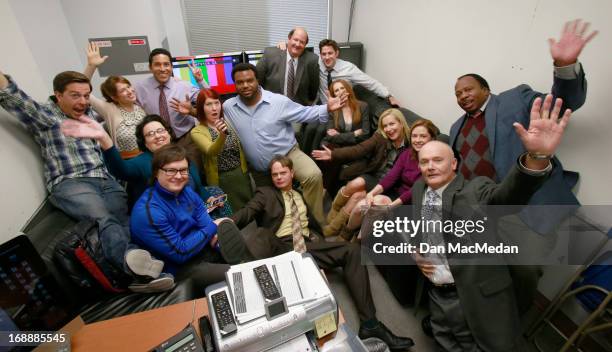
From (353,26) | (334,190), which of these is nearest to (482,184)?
(334,190)

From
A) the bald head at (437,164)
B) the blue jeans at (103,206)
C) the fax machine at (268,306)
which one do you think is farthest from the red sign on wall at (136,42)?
the bald head at (437,164)

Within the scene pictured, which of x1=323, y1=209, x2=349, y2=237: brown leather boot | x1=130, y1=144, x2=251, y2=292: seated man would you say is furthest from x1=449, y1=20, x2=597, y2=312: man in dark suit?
x1=130, y1=144, x2=251, y2=292: seated man

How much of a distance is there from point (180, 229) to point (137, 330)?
0.64m

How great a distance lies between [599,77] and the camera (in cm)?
166

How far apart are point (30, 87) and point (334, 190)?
261 cm

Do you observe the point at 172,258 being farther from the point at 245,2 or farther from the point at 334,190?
the point at 245,2

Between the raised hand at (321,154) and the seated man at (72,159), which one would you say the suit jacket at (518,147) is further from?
the seated man at (72,159)

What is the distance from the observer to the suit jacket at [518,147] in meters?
1.77

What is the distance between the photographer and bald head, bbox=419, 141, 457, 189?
1.69 m

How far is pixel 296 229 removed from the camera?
2273 millimetres

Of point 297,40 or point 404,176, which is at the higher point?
point 297,40

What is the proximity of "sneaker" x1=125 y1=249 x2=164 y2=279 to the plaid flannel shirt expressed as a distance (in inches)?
37.1

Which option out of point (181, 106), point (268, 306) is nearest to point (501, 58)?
point (268, 306)

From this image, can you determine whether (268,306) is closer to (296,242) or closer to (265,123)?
(296,242)
